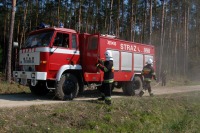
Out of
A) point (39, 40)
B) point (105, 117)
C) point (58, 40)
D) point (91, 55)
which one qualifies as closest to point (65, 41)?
point (58, 40)

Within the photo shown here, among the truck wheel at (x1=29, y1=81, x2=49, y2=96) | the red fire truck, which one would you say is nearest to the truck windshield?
the red fire truck

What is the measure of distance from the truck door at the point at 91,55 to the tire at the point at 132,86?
2.94 metres

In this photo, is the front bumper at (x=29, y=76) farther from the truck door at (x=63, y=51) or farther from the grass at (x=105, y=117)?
the grass at (x=105, y=117)

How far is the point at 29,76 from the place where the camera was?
970cm

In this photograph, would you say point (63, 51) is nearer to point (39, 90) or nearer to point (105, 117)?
point (39, 90)

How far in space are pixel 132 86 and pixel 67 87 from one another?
13.9 ft

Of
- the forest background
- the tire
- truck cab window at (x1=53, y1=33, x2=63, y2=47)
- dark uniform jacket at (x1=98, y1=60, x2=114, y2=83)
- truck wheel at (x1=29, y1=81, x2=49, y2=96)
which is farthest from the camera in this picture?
the forest background

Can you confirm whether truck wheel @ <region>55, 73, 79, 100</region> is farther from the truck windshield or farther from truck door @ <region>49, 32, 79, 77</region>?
the truck windshield

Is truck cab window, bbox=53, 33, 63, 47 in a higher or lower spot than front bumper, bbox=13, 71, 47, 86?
higher

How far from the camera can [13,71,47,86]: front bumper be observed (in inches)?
371

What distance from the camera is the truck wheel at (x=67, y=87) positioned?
9.96 m

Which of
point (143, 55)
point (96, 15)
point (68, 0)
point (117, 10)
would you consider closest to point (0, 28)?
point (68, 0)

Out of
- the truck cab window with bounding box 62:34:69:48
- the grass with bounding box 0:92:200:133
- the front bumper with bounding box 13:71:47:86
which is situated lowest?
the grass with bounding box 0:92:200:133

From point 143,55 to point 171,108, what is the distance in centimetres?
363
